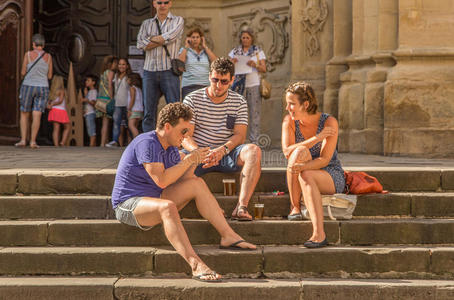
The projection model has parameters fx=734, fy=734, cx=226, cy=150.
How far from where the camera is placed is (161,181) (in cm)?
538

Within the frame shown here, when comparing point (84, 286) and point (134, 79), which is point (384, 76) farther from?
point (84, 286)

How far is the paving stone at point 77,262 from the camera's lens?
538cm

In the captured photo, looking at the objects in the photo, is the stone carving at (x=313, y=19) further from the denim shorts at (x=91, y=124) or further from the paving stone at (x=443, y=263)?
the paving stone at (x=443, y=263)

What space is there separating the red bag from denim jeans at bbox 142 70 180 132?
3064 mm

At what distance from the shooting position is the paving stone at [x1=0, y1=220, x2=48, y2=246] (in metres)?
5.69

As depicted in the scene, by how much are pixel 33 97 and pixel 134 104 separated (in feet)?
4.91

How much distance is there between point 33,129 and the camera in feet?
34.2

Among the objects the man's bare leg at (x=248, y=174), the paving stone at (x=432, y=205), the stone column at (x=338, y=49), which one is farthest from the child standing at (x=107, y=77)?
the paving stone at (x=432, y=205)

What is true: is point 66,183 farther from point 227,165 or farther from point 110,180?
point 227,165

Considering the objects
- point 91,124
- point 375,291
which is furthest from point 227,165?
point 91,124

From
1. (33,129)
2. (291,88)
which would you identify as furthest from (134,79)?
(291,88)

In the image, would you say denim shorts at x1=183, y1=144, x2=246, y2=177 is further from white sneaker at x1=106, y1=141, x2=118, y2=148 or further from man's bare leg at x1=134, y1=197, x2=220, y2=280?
white sneaker at x1=106, y1=141, x2=118, y2=148

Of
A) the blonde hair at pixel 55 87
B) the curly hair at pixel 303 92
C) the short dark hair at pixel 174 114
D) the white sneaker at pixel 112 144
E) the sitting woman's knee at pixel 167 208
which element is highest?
the blonde hair at pixel 55 87

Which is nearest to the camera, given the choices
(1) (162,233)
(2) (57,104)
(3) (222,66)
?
(1) (162,233)
